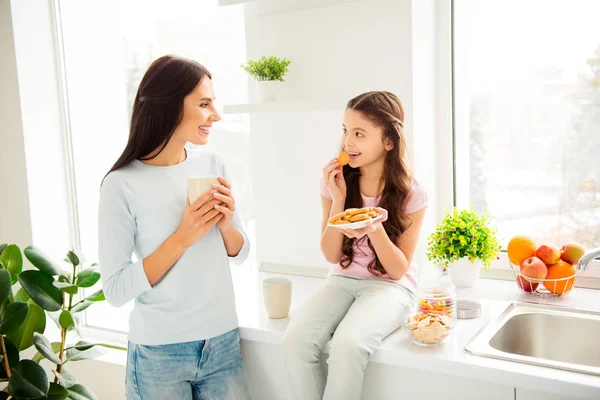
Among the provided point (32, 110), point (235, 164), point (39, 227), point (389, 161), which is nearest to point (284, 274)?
point (235, 164)

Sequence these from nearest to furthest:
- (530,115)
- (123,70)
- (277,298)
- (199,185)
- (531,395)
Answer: (531,395)
(199,185)
(277,298)
(530,115)
(123,70)

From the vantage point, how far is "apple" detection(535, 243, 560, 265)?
1.64m

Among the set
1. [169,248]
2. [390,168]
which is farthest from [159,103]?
[390,168]

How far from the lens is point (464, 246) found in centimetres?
174

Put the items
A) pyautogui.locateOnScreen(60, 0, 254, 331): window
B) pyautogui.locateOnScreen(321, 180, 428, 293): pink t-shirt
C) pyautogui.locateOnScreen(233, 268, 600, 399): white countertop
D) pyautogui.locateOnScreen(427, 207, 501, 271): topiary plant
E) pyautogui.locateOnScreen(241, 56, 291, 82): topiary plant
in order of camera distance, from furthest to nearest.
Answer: pyautogui.locateOnScreen(60, 0, 254, 331): window
pyautogui.locateOnScreen(241, 56, 291, 82): topiary plant
pyautogui.locateOnScreen(427, 207, 501, 271): topiary plant
pyautogui.locateOnScreen(321, 180, 428, 293): pink t-shirt
pyautogui.locateOnScreen(233, 268, 600, 399): white countertop

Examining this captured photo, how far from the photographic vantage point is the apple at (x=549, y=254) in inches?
64.4

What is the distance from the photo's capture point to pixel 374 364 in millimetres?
1391

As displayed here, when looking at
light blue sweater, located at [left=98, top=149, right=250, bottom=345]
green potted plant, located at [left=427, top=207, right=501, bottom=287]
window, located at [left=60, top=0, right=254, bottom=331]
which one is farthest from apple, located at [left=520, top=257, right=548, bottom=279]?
window, located at [left=60, top=0, right=254, bottom=331]

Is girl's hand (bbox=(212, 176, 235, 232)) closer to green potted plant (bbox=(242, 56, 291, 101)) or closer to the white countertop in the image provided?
the white countertop

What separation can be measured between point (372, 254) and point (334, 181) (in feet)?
0.77

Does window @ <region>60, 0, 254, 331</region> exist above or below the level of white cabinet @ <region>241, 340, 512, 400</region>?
above

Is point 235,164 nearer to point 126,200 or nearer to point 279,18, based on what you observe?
point 279,18

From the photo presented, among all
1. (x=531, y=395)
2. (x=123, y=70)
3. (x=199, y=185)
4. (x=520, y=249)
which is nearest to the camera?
(x=531, y=395)

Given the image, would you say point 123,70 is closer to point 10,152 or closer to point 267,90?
point 10,152
